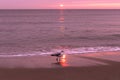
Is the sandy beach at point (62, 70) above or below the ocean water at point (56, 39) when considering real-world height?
below

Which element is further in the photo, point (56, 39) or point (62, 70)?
point (56, 39)

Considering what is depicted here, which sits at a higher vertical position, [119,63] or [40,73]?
[119,63]

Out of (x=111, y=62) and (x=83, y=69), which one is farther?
(x=111, y=62)

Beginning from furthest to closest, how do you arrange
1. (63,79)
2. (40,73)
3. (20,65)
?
(20,65) < (40,73) < (63,79)

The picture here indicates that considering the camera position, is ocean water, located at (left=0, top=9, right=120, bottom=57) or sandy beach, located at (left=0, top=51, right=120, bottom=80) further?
ocean water, located at (left=0, top=9, right=120, bottom=57)

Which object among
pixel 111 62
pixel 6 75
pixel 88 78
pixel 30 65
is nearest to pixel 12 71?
pixel 6 75

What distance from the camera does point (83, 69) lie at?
11.8m

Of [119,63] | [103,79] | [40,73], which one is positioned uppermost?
[119,63]

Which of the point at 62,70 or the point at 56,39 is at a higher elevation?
the point at 56,39

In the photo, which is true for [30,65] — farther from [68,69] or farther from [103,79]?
[103,79]

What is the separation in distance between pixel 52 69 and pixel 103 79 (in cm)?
237

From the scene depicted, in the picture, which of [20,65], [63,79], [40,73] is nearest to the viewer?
[63,79]

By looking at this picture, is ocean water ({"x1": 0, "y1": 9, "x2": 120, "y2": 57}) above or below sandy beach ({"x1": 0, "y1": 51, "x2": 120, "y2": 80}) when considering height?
above

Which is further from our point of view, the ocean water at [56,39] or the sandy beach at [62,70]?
the ocean water at [56,39]
